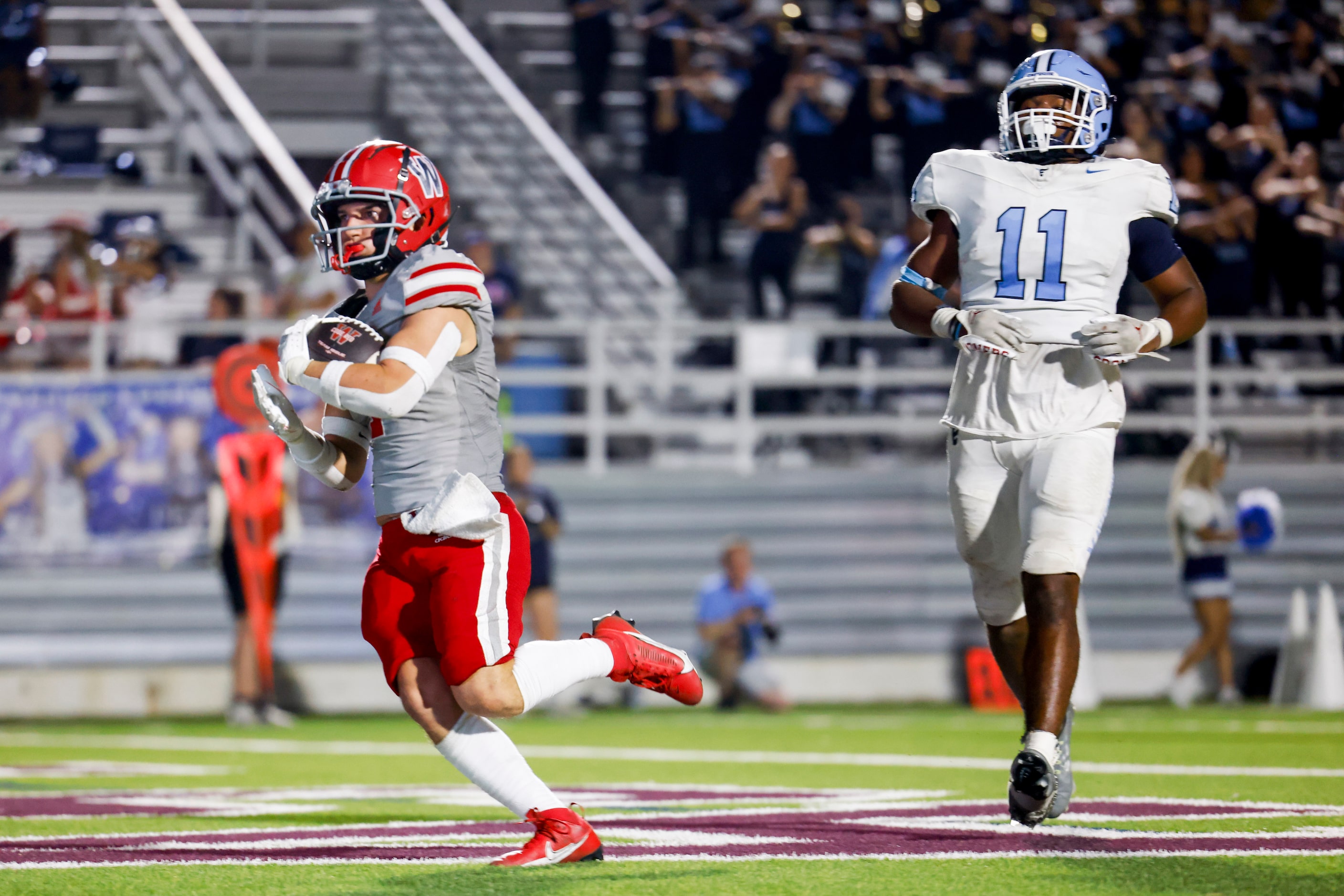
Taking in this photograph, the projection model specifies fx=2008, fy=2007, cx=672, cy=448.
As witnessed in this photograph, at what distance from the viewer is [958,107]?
15797 mm

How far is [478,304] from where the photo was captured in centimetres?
468

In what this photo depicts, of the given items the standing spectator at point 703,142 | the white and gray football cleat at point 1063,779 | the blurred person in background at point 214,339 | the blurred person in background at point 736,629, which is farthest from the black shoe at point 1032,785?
the standing spectator at point 703,142

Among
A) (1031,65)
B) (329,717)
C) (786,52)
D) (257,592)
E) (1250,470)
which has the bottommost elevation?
(329,717)

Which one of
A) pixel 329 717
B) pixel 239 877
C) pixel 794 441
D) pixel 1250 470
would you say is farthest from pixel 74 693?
pixel 239 877

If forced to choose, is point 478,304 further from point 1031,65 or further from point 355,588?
point 355,588

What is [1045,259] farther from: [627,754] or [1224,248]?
[1224,248]

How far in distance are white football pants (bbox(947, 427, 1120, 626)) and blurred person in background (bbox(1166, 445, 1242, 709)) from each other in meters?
8.16

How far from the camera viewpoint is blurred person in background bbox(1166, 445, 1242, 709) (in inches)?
517

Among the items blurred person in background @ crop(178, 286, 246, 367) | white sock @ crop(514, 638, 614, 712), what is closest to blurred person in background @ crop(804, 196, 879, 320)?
blurred person in background @ crop(178, 286, 246, 367)

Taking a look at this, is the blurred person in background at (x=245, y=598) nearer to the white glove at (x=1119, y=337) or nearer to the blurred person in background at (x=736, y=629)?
the blurred person in background at (x=736, y=629)

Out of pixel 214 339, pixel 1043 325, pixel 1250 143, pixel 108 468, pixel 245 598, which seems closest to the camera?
pixel 1043 325

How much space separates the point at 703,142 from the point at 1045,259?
431 inches

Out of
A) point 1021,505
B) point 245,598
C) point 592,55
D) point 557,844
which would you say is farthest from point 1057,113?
point 592,55

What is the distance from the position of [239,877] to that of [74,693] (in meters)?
9.38
